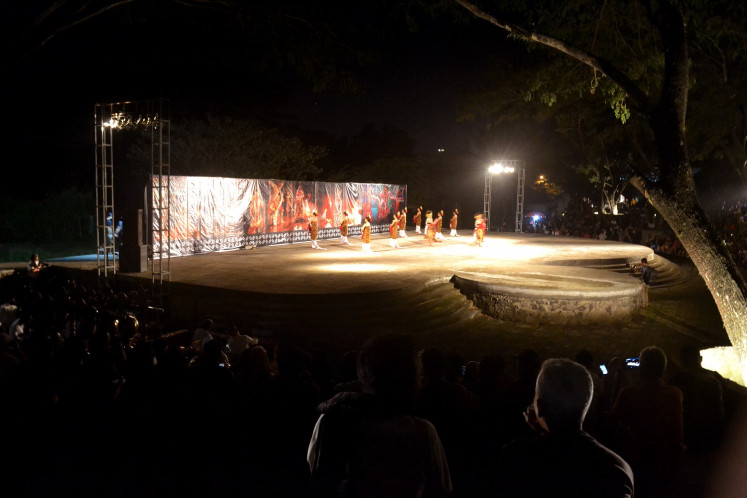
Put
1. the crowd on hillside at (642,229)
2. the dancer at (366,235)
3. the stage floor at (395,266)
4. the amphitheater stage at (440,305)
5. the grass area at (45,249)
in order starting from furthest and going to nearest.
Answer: the crowd on hillside at (642,229) → the grass area at (45,249) → the dancer at (366,235) → the stage floor at (395,266) → the amphitheater stage at (440,305)

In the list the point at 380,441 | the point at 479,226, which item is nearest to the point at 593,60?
the point at 380,441

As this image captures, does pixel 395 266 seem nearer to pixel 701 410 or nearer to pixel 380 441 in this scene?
A: pixel 701 410

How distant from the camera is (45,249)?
70.7ft

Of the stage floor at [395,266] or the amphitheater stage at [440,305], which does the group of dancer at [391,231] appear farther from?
the amphitheater stage at [440,305]

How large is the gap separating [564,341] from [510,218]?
2417cm

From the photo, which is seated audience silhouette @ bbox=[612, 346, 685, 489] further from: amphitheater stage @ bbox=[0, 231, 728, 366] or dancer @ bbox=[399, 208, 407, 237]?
dancer @ bbox=[399, 208, 407, 237]

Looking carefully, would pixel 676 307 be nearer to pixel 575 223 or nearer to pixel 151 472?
pixel 151 472

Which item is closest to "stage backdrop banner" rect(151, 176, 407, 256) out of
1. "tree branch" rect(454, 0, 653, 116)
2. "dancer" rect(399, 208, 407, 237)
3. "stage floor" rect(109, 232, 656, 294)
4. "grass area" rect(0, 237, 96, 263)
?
"stage floor" rect(109, 232, 656, 294)

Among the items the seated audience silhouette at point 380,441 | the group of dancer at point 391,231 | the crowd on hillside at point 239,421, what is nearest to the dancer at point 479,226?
the group of dancer at point 391,231

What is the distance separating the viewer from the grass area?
1932 centimetres

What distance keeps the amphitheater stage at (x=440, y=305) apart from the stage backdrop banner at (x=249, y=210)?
60.5 inches

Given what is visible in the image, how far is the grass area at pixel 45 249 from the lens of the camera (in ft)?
63.4

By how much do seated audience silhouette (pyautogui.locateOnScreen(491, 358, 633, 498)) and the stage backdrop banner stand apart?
505 inches

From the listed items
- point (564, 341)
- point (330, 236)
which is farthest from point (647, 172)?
point (564, 341)
